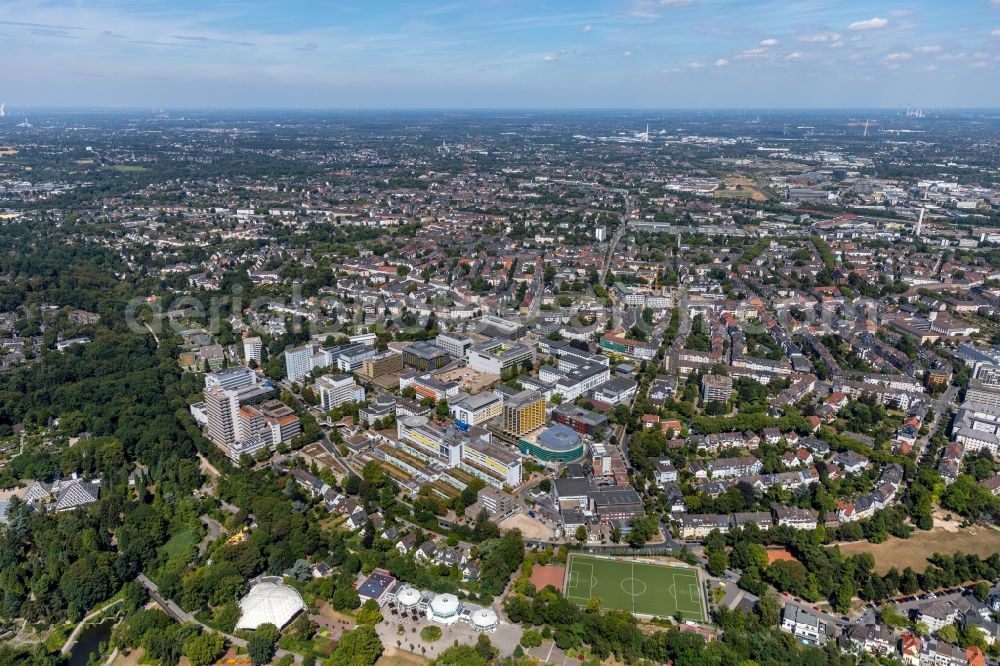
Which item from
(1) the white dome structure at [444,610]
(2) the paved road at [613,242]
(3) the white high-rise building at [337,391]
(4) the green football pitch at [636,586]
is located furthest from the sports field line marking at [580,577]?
(2) the paved road at [613,242]

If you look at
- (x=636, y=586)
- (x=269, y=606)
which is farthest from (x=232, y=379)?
(x=636, y=586)

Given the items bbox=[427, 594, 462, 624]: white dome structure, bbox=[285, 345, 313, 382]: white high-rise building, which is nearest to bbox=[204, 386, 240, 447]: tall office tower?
bbox=[285, 345, 313, 382]: white high-rise building

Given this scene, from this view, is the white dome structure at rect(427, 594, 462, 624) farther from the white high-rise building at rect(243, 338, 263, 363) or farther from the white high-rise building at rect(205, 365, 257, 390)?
the white high-rise building at rect(243, 338, 263, 363)

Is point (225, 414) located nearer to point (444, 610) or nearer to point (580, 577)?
point (444, 610)

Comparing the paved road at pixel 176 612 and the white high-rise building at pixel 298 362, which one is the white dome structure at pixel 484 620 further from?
the white high-rise building at pixel 298 362

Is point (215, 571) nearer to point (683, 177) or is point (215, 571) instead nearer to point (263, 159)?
point (683, 177)

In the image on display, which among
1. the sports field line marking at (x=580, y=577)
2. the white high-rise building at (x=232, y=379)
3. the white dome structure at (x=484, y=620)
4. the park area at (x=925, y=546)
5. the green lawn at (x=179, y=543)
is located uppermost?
the white high-rise building at (x=232, y=379)

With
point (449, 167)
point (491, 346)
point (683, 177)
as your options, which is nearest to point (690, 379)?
point (491, 346)
